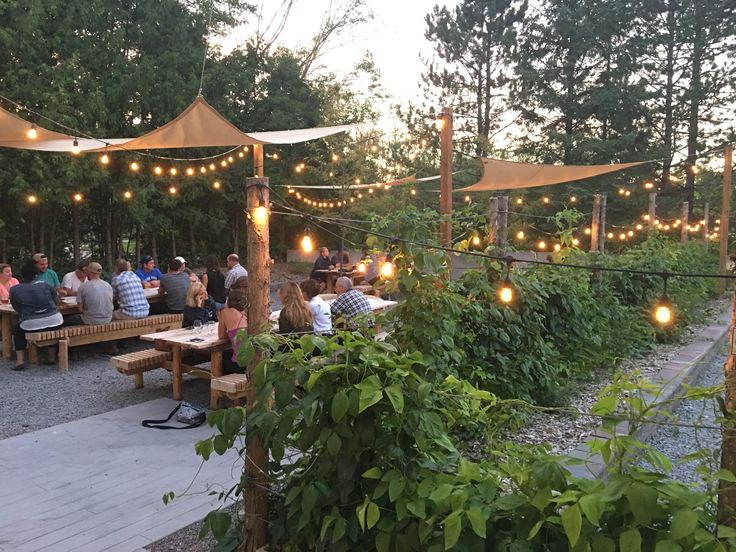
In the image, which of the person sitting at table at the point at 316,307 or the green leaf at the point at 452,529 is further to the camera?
the person sitting at table at the point at 316,307

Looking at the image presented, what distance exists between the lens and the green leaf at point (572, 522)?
1.58 meters

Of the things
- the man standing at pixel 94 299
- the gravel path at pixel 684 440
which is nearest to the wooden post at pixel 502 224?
the gravel path at pixel 684 440

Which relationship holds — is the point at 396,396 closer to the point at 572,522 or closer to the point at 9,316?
the point at 572,522

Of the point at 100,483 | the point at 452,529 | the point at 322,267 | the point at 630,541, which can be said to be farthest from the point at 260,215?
the point at 322,267

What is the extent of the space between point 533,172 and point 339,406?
25.3ft

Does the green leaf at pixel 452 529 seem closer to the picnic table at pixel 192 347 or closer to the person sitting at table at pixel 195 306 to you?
the picnic table at pixel 192 347

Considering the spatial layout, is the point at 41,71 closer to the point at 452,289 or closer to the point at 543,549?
the point at 452,289

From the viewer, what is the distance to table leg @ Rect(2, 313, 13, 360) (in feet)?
22.9

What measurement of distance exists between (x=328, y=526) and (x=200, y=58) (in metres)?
15.6

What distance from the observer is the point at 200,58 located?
15.4 meters

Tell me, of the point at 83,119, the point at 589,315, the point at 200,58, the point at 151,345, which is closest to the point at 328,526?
the point at 589,315

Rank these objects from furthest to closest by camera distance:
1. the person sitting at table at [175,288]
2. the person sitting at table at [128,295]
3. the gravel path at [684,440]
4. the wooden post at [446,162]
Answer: the person sitting at table at [175,288]
the person sitting at table at [128,295]
the wooden post at [446,162]
the gravel path at [684,440]

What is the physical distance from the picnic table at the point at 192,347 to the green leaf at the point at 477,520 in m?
3.62

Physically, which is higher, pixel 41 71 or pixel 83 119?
pixel 41 71
